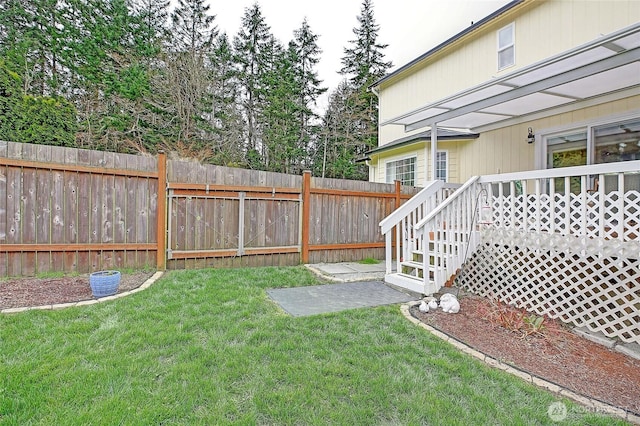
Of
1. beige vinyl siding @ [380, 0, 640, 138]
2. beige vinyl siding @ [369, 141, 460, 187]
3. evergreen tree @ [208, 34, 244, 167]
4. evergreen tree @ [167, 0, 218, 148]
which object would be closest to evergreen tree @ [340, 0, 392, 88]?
evergreen tree @ [208, 34, 244, 167]

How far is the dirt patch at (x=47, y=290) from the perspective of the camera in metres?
3.50

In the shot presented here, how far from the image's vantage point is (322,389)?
2.16m

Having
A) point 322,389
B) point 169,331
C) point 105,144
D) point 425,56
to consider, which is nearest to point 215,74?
point 105,144

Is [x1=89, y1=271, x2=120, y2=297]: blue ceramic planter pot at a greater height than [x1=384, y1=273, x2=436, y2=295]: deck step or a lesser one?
greater

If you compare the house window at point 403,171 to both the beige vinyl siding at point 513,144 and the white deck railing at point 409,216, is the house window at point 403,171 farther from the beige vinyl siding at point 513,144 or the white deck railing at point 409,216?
the white deck railing at point 409,216

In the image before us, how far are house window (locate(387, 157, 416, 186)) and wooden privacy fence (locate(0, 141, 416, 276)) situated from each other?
2.64 meters

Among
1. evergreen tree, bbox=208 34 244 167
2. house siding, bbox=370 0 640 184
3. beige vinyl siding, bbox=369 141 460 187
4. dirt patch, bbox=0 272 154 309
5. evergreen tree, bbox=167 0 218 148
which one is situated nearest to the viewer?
dirt patch, bbox=0 272 154 309

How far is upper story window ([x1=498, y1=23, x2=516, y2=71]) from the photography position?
7.16 m

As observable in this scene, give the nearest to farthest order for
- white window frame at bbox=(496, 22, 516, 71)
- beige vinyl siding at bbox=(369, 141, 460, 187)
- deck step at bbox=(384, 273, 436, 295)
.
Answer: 1. deck step at bbox=(384, 273, 436, 295)
2. white window frame at bbox=(496, 22, 516, 71)
3. beige vinyl siding at bbox=(369, 141, 460, 187)

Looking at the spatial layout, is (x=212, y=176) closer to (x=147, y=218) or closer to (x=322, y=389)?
(x=147, y=218)

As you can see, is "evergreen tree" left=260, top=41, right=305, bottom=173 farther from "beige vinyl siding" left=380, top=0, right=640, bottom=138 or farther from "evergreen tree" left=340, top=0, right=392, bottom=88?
"beige vinyl siding" left=380, top=0, right=640, bottom=138

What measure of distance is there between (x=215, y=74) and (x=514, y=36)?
455 inches

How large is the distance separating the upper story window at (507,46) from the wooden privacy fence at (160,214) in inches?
171

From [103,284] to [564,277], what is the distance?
531cm
